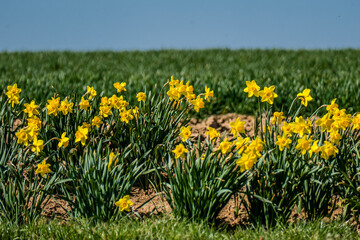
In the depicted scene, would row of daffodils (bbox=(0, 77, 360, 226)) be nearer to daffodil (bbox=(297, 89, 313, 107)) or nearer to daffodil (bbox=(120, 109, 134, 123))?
daffodil (bbox=(297, 89, 313, 107))

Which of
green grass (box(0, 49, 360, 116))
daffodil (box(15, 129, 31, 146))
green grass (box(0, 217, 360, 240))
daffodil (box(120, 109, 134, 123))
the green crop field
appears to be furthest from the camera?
green grass (box(0, 49, 360, 116))

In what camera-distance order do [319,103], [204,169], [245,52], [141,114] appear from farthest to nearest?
[245,52], [319,103], [141,114], [204,169]

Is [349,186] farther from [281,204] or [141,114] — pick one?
[141,114]

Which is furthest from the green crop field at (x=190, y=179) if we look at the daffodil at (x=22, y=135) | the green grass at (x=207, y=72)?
the green grass at (x=207, y=72)

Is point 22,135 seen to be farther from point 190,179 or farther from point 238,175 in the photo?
point 238,175

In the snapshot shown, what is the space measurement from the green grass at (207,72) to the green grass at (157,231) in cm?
356

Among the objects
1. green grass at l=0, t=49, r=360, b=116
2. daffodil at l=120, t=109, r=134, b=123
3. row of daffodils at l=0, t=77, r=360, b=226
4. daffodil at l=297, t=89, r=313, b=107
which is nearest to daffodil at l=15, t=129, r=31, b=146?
row of daffodils at l=0, t=77, r=360, b=226

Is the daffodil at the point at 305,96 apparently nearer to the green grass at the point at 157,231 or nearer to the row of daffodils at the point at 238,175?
the row of daffodils at the point at 238,175

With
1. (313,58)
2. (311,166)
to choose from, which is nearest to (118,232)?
(311,166)

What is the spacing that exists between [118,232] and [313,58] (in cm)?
1370

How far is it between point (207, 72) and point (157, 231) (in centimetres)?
745

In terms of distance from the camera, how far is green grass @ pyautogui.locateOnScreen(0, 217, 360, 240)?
2967 mm

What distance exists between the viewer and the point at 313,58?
1522cm

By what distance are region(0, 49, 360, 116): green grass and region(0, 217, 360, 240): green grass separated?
356 cm
